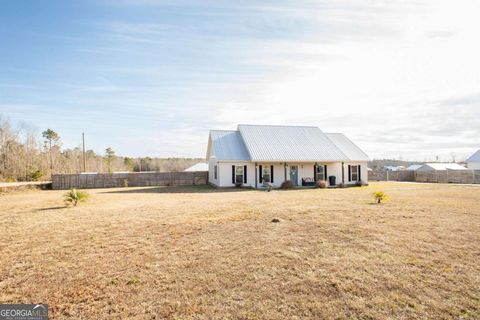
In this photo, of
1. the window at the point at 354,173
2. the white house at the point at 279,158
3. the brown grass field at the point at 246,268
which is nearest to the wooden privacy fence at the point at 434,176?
the window at the point at 354,173

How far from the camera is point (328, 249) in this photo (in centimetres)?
630

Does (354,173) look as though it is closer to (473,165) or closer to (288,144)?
(288,144)

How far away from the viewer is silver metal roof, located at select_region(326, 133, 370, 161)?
2752 cm

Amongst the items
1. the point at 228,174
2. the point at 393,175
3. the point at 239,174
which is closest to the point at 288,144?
the point at 239,174

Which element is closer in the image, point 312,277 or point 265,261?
point 312,277

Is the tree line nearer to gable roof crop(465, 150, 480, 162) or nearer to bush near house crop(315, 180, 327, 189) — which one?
bush near house crop(315, 180, 327, 189)

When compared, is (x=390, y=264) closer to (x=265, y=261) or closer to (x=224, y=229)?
(x=265, y=261)

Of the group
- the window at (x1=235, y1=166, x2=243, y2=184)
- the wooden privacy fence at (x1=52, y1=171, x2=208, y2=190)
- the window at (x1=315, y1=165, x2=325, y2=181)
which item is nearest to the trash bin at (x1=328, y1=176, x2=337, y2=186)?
the window at (x1=315, y1=165, x2=325, y2=181)

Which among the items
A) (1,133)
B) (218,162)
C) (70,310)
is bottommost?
(70,310)

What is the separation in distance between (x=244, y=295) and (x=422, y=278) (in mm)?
3076

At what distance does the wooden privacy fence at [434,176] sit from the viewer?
31.7 meters

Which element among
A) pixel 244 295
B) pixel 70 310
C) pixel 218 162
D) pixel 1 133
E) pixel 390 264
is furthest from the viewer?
pixel 1 133

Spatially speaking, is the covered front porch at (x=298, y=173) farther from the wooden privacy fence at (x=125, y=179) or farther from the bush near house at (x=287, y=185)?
the wooden privacy fence at (x=125, y=179)

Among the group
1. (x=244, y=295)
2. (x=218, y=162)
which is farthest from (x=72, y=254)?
(x=218, y=162)
